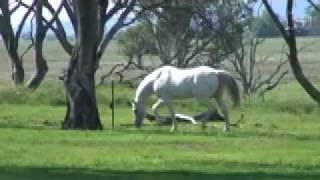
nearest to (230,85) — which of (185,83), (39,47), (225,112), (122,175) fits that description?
(225,112)

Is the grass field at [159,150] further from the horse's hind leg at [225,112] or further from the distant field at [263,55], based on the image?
the distant field at [263,55]

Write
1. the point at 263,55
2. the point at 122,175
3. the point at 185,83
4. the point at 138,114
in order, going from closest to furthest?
1. the point at 122,175
2. the point at 185,83
3. the point at 138,114
4. the point at 263,55

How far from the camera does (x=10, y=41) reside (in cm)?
4912

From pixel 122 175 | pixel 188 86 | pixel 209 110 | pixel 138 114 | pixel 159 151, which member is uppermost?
pixel 188 86

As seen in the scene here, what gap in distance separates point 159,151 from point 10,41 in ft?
100

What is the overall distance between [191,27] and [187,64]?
2003mm

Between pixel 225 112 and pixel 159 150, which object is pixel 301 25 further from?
pixel 159 150

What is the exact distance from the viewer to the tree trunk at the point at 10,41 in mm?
48688

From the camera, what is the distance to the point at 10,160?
697 inches

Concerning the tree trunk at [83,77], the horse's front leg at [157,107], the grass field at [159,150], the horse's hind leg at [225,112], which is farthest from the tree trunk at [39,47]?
the tree trunk at [83,77]

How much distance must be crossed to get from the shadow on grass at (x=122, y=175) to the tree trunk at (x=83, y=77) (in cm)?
1036

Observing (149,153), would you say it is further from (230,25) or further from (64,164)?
(230,25)

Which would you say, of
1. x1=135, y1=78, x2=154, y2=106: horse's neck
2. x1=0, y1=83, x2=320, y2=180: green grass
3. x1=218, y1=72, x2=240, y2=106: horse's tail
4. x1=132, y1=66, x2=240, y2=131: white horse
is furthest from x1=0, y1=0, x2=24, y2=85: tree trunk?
x1=218, y1=72, x2=240, y2=106: horse's tail

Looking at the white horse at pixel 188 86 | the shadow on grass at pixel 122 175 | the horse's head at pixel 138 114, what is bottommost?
the horse's head at pixel 138 114
